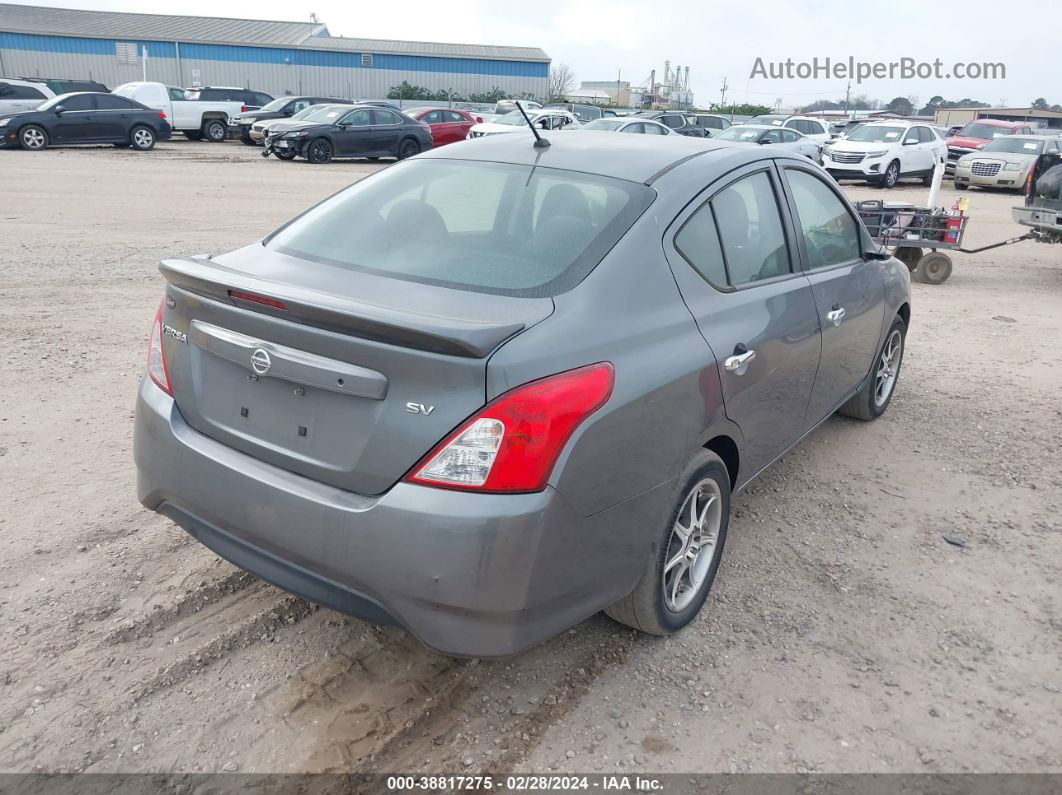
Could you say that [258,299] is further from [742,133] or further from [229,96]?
[229,96]

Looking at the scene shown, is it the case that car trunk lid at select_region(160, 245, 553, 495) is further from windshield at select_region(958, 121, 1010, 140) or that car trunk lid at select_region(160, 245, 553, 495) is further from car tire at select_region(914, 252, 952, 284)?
windshield at select_region(958, 121, 1010, 140)

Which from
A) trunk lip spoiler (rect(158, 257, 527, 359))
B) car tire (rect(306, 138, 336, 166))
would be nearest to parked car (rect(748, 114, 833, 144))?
car tire (rect(306, 138, 336, 166))

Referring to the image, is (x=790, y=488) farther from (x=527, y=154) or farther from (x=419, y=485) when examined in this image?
(x=419, y=485)

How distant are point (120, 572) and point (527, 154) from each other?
233 centimetres

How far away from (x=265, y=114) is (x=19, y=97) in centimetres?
661

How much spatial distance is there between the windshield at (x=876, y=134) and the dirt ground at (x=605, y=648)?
19.0m

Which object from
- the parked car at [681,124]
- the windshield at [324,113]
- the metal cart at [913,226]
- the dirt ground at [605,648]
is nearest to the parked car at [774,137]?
the parked car at [681,124]

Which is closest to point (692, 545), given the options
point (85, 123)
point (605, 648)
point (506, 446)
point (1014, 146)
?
point (605, 648)

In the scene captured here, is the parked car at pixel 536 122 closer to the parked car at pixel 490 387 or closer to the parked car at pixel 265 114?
the parked car at pixel 265 114

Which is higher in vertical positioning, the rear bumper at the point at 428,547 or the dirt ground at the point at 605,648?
the rear bumper at the point at 428,547

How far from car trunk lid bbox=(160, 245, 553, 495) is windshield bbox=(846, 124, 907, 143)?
22.3 metres

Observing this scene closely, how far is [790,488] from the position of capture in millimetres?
4520

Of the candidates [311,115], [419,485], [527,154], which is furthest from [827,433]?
[311,115]

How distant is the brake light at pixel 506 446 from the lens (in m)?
2.29
